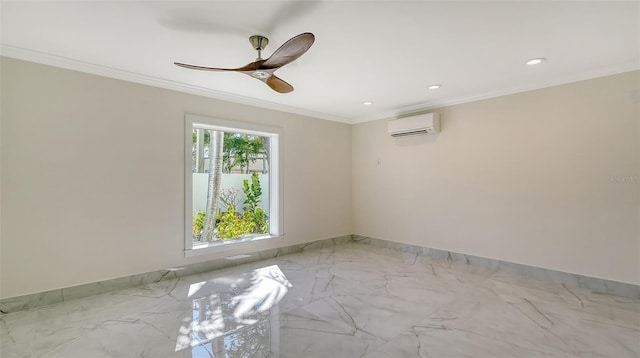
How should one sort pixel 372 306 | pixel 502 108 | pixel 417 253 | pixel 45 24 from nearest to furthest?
1. pixel 45 24
2. pixel 372 306
3. pixel 502 108
4. pixel 417 253

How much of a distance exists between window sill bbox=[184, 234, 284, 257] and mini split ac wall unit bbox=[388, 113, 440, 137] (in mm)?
2510

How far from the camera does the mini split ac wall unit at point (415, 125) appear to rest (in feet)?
13.7

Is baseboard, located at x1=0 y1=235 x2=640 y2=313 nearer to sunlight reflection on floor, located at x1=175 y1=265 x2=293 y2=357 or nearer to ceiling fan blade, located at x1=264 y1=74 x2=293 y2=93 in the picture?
sunlight reflection on floor, located at x1=175 y1=265 x2=293 y2=357

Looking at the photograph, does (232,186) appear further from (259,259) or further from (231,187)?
(259,259)

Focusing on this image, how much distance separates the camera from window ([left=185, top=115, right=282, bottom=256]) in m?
4.40

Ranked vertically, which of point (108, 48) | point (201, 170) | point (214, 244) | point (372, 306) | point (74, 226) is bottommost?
point (372, 306)

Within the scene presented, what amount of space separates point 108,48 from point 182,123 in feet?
3.60

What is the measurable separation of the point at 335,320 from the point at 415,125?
3095 millimetres

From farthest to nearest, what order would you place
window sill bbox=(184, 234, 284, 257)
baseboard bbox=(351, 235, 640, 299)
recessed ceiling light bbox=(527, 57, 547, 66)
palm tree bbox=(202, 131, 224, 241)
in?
palm tree bbox=(202, 131, 224, 241)
window sill bbox=(184, 234, 284, 257)
baseboard bbox=(351, 235, 640, 299)
recessed ceiling light bbox=(527, 57, 547, 66)

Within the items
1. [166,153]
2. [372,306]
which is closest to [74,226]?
[166,153]

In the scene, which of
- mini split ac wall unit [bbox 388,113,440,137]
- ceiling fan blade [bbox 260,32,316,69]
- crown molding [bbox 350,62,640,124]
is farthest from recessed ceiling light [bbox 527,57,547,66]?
ceiling fan blade [bbox 260,32,316,69]

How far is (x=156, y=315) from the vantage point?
244 cm

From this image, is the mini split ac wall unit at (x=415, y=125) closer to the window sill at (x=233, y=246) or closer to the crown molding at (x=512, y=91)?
the crown molding at (x=512, y=91)

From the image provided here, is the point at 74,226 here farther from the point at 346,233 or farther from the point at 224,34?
the point at 346,233
